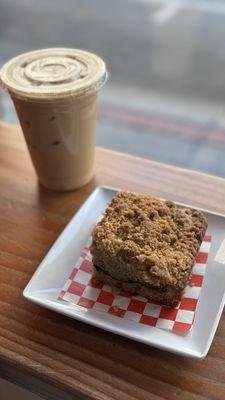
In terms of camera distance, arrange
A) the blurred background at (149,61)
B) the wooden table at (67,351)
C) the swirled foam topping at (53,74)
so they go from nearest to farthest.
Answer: the wooden table at (67,351) < the swirled foam topping at (53,74) < the blurred background at (149,61)

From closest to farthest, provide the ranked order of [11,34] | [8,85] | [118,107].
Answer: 1. [8,85]
2. [118,107]
3. [11,34]

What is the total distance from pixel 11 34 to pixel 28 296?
2.52m

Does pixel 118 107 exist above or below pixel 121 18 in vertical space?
below

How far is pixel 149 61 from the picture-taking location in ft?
8.71

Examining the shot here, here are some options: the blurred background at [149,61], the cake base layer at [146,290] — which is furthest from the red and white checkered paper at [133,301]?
the blurred background at [149,61]

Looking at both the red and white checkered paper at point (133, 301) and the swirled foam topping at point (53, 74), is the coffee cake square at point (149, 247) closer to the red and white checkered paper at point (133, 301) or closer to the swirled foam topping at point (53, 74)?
the red and white checkered paper at point (133, 301)

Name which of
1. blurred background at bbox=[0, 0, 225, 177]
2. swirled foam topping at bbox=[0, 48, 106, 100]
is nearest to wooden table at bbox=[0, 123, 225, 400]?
swirled foam topping at bbox=[0, 48, 106, 100]

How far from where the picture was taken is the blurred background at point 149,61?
6.39 ft

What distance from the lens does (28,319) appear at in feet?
2.05

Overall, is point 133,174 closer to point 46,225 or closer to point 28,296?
point 46,225

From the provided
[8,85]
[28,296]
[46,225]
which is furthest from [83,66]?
[28,296]

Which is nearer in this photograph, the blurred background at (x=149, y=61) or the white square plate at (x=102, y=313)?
the white square plate at (x=102, y=313)

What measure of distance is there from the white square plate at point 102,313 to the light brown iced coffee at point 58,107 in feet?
0.33

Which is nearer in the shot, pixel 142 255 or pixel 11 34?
pixel 142 255
